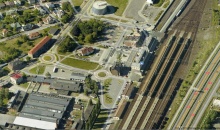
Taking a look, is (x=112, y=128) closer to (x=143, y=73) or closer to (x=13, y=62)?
(x=143, y=73)

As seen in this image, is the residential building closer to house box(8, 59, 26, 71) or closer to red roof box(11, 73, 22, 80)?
red roof box(11, 73, 22, 80)

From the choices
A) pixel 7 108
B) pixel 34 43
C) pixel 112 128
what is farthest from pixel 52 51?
pixel 112 128

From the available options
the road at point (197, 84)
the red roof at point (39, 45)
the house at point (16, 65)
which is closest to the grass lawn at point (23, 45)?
the red roof at point (39, 45)

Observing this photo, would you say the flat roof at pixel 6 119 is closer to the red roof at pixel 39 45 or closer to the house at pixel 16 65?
the house at pixel 16 65

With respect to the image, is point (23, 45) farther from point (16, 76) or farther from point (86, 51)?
point (86, 51)

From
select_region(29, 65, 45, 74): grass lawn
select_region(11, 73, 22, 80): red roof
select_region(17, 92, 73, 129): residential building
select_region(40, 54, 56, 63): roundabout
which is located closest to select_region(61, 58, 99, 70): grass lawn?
select_region(40, 54, 56, 63): roundabout

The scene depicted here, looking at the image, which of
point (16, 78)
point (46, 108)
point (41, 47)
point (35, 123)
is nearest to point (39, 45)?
point (41, 47)
